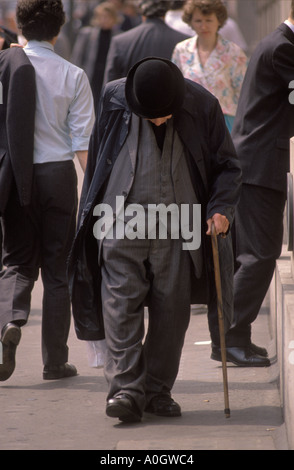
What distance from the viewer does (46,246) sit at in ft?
22.5

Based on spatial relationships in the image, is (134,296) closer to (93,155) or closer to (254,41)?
(93,155)

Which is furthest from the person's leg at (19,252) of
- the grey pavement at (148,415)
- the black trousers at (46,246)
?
the grey pavement at (148,415)

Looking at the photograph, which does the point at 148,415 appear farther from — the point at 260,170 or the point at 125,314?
the point at 260,170

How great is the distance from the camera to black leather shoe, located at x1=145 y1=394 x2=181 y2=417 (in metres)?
6.03

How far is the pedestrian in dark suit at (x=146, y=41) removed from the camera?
10.5m

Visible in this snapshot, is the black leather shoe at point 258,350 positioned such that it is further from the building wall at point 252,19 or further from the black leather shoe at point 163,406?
the building wall at point 252,19

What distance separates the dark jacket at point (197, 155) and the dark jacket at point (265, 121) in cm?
90

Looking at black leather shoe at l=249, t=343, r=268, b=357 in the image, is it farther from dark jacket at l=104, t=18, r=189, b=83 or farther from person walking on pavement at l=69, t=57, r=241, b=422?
dark jacket at l=104, t=18, r=189, b=83

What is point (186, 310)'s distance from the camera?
6031 millimetres

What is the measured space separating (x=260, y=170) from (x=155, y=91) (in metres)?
1.37

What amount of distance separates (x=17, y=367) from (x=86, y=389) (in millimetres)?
789

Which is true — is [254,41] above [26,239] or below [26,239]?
below

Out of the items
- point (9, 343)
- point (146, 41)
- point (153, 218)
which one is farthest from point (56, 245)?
point (146, 41)

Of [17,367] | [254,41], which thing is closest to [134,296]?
[17,367]
